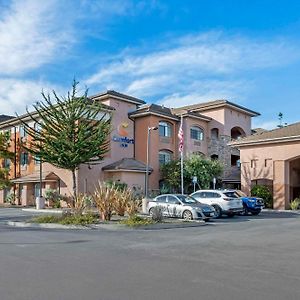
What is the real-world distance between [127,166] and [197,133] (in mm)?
12166

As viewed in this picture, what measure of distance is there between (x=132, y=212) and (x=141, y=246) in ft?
27.4

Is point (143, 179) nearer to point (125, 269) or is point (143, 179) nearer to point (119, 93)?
point (119, 93)

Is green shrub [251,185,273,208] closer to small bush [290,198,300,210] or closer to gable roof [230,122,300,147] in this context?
small bush [290,198,300,210]

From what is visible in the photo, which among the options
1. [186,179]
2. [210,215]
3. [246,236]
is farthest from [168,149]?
[246,236]

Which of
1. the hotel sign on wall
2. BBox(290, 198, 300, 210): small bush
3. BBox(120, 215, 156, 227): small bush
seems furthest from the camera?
the hotel sign on wall

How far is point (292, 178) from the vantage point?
3966 centimetres

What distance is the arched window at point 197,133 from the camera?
4859 cm

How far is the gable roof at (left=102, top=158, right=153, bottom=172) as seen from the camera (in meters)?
40.0

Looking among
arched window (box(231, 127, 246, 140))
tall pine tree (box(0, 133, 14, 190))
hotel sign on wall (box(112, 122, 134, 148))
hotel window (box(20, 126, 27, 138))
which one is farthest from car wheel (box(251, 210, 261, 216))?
tall pine tree (box(0, 133, 14, 190))

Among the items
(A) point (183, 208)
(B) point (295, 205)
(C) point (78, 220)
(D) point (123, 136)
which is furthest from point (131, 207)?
(D) point (123, 136)

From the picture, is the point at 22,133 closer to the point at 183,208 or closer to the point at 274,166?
the point at 274,166

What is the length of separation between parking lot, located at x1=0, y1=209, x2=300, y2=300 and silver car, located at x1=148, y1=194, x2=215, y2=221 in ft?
26.8

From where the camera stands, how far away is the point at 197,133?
49.4 m

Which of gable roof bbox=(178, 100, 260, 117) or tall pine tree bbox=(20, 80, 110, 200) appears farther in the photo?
gable roof bbox=(178, 100, 260, 117)
